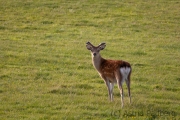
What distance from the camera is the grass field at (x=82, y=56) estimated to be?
12.4 meters

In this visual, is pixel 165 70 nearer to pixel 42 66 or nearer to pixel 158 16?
pixel 42 66

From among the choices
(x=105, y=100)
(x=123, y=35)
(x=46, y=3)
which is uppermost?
(x=46, y=3)

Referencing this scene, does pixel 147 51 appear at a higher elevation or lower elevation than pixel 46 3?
lower

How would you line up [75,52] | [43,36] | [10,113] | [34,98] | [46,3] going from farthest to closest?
[46,3], [43,36], [75,52], [34,98], [10,113]

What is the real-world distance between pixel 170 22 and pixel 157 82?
1169 centimetres

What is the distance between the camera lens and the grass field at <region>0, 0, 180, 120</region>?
12.4 m

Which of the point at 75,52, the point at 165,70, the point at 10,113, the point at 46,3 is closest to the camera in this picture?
the point at 10,113

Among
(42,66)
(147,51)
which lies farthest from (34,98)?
(147,51)

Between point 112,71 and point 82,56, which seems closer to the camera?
point 112,71

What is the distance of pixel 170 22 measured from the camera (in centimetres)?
2648

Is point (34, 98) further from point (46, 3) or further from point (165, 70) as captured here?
point (46, 3)

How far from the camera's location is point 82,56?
757 inches

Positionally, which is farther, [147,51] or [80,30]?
[80,30]

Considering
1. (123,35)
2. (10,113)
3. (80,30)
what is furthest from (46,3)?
(10,113)
